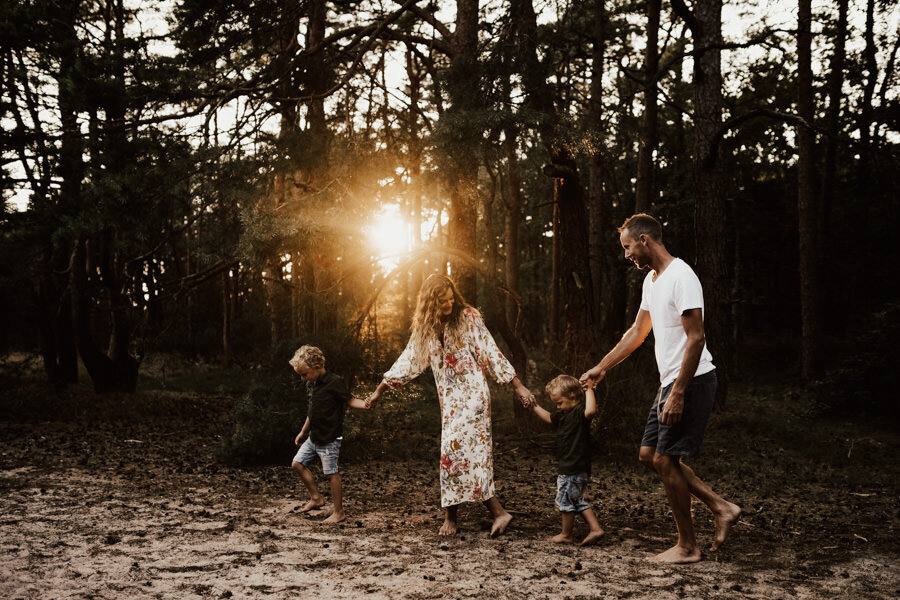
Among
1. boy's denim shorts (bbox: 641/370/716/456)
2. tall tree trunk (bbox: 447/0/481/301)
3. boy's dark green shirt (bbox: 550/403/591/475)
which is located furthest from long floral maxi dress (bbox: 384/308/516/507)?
tall tree trunk (bbox: 447/0/481/301)

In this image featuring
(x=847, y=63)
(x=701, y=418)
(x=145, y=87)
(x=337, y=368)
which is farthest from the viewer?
(x=847, y=63)

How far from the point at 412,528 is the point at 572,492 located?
4.85 ft

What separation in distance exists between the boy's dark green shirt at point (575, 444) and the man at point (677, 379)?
51 cm

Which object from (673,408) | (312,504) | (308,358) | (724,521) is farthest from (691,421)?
(312,504)

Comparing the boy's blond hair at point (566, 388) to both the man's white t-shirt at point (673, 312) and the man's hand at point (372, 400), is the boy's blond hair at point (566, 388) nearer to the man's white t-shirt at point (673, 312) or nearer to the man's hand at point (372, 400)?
the man's white t-shirt at point (673, 312)

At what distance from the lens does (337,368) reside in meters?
9.40

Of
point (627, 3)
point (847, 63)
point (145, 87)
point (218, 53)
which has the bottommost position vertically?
point (145, 87)

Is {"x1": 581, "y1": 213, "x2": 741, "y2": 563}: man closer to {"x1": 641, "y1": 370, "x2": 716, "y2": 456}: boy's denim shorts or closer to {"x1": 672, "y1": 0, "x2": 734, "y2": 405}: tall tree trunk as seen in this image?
{"x1": 641, "y1": 370, "x2": 716, "y2": 456}: boy's denim shorts

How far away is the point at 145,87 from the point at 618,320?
12.2m

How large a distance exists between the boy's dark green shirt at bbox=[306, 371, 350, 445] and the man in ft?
8.94

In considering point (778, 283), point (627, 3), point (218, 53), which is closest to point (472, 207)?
point (218, 53)

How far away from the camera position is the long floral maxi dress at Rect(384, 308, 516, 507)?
→ 5.05m

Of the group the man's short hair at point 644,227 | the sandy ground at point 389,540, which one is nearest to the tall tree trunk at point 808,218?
the sandy ground at point 389,540

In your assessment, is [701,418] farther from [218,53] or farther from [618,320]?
[618,320]
